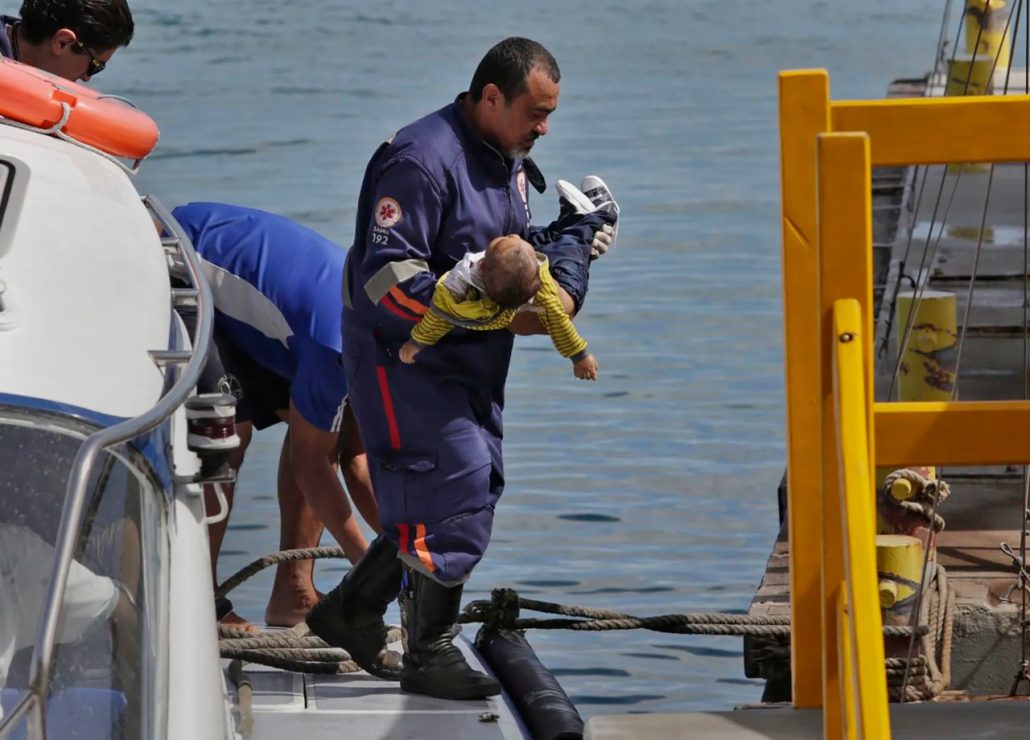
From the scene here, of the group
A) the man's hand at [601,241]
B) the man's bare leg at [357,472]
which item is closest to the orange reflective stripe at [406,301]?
the man's hand at [601,241]

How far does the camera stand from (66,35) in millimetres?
5582

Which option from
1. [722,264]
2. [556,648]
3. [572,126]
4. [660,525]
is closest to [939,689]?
[556,648]

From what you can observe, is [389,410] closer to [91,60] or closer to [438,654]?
[438,654]

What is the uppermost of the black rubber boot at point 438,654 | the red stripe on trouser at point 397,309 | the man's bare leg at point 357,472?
the red stripe on trouser at point 397,309

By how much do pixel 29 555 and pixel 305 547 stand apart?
3.31m

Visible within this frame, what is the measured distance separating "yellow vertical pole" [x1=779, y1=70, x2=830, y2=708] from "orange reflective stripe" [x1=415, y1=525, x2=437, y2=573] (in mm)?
1284

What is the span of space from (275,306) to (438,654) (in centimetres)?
130

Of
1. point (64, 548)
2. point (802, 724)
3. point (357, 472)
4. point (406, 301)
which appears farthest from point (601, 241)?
point (64, 548)

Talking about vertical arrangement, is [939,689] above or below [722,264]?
below

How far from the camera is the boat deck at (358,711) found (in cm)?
537

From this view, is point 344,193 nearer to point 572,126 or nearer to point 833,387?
point 572,126

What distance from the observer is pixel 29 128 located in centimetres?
487

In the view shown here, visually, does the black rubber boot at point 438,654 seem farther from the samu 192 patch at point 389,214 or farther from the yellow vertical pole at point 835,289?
the yellow vertical pole at point 835,289

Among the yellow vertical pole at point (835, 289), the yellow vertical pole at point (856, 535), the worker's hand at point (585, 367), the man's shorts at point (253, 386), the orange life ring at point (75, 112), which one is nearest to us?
the yellow vertical pole at point (856, 535)
